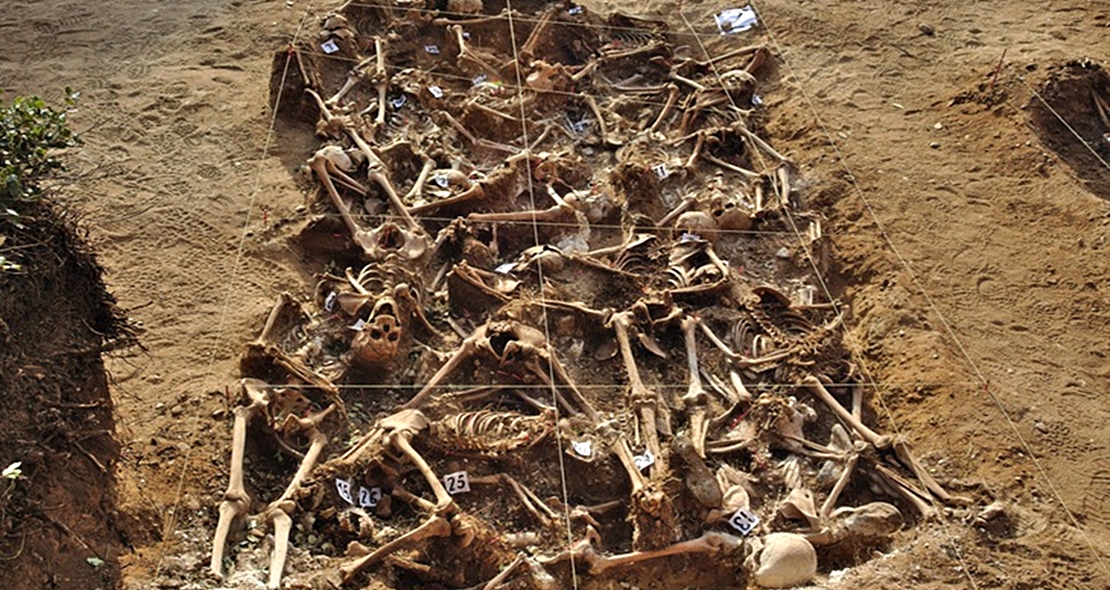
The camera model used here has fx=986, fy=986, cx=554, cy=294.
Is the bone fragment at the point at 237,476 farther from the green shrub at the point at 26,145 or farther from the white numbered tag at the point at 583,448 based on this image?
the white numbered tag at the point at 583,448

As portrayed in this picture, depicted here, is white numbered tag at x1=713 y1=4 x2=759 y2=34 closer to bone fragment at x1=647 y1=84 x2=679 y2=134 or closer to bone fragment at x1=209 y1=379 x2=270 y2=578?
bone fragment at x1=647 y1=84 x2=679 y2=134

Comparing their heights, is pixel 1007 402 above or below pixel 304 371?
below

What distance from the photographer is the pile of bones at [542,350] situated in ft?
17.4

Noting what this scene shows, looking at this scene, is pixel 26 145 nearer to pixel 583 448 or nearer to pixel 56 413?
pixel 56 413

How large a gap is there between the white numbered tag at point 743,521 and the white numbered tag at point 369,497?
1965 mm

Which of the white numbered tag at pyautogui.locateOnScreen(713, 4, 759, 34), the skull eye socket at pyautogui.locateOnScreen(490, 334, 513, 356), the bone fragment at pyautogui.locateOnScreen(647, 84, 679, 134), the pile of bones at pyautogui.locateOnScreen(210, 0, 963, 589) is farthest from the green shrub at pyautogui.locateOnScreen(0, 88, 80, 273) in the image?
the white numbered tag at pyautogui.locateOnScreen(713, 4, 759, 34)

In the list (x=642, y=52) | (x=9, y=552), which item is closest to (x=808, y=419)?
(x=9, y=552)

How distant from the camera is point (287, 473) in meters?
5.53

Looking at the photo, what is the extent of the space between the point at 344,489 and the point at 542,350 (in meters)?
1.59

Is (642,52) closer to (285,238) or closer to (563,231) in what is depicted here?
(563,231)

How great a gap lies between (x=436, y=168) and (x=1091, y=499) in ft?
17.4

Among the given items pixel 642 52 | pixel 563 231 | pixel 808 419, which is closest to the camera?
pixel 808 419

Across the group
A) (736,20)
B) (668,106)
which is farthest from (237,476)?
(736,20)

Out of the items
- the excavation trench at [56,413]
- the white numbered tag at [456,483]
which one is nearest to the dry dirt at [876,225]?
the excavation trench at [56,413]
